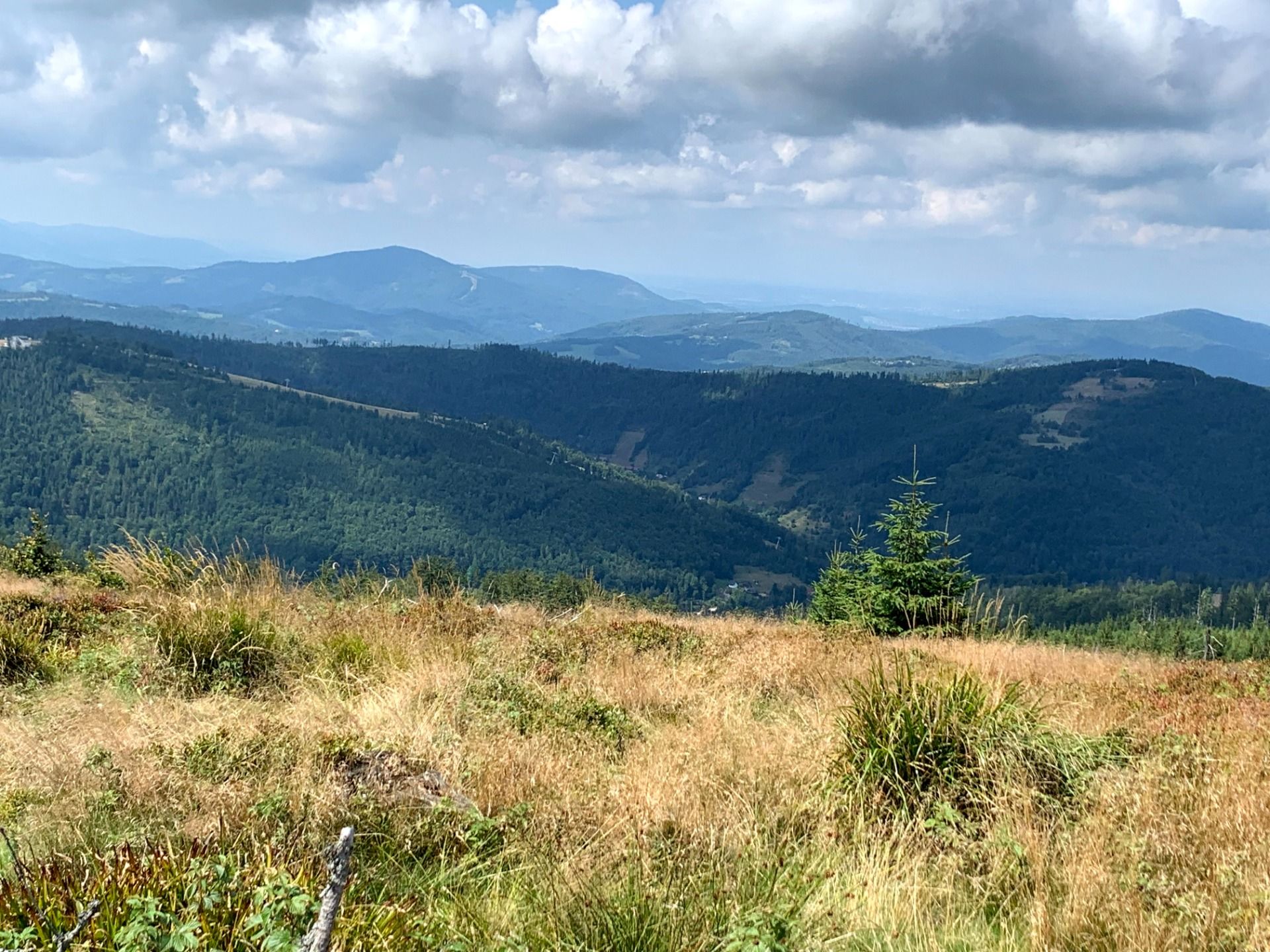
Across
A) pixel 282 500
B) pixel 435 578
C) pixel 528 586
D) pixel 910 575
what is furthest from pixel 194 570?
pixel 282 500

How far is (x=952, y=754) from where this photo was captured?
13.3 feet

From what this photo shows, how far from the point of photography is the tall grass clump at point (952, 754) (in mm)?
3885

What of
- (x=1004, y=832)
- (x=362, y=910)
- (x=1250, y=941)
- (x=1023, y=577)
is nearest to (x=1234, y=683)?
(x=1004, y=832)

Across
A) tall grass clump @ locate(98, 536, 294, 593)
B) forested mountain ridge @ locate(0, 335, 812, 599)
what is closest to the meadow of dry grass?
tall grass clump @ locate(98, 536, 294, 593)

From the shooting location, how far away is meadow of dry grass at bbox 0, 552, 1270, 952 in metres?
2.68

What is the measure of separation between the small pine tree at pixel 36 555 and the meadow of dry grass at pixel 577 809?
1467cm

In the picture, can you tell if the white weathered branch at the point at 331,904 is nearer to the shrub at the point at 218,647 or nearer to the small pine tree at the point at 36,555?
the shrub at the point at 218,647

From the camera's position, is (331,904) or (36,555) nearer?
(331,904)

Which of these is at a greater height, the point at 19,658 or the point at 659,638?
the point at 19,658

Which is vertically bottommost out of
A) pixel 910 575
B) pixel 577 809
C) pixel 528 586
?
pixel 528 586

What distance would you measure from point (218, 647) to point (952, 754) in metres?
5.00

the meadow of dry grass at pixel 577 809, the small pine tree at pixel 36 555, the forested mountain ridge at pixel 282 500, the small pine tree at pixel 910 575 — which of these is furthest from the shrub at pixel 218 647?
the forested mountain ridge at pixel 282 500

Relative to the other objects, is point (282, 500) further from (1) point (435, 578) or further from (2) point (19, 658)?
(2) point (19, 658)

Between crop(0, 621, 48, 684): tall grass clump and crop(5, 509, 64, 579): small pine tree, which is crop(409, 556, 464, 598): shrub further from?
crop(5, 509, 64, 579): small pine tree
